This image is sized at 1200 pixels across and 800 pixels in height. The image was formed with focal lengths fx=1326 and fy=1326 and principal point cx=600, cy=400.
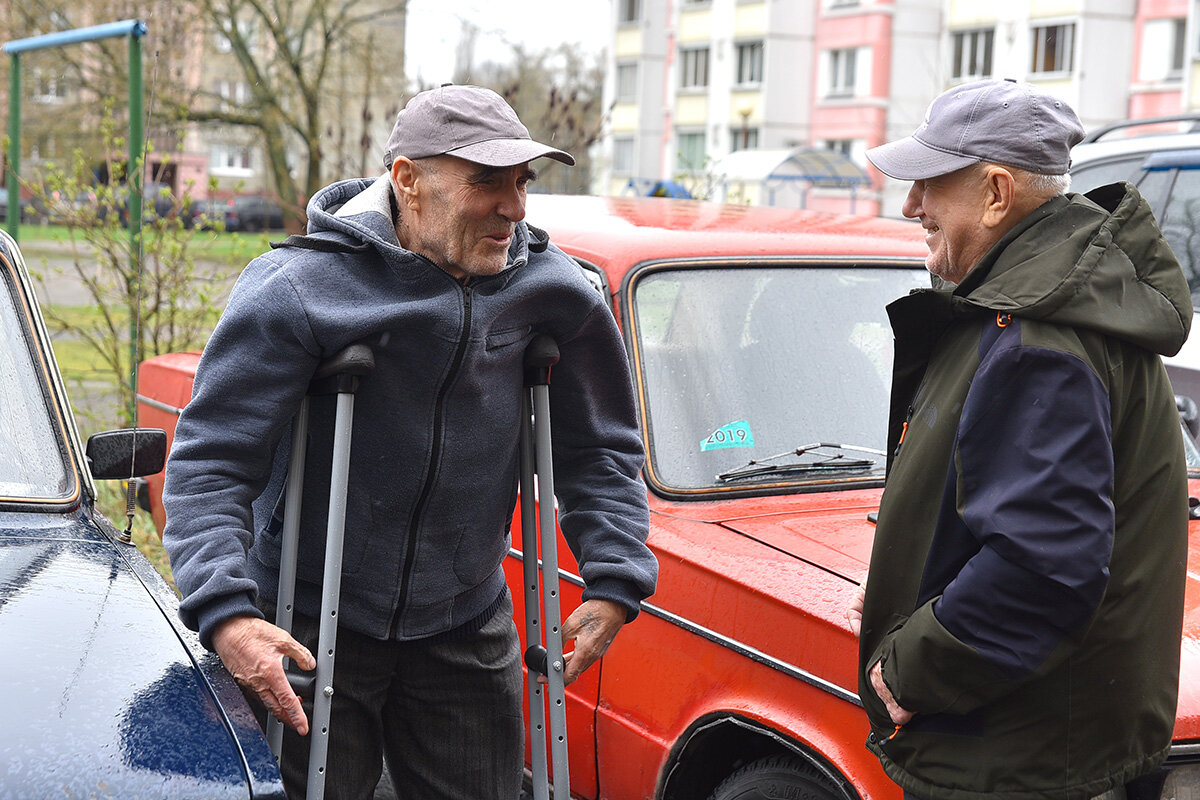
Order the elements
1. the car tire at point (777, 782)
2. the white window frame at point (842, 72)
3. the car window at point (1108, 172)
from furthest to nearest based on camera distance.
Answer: the white window frame at point (842, 72)
the car window at point (1108, 172)
the car tire at point (777, 782)

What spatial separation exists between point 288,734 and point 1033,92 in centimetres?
195

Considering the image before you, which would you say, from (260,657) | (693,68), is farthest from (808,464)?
(693,68)

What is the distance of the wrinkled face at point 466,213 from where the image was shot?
265cm

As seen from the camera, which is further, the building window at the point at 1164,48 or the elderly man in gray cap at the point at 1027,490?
the building window at the point at 1164,48

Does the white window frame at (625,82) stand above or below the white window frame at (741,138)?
above

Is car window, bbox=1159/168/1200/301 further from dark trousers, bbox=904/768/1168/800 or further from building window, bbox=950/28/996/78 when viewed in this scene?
building window, bbox=950/28/996/78

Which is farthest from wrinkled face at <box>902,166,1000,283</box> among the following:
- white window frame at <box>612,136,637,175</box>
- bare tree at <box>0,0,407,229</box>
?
white window frame at <box>612,136,637,175</box>

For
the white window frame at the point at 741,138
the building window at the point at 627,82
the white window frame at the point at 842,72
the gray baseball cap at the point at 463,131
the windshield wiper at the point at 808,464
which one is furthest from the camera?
the building window at the point at 627,82

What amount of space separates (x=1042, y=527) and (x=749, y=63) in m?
55.1

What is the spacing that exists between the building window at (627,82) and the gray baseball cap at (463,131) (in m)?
61.4

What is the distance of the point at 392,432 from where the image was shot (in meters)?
2.66

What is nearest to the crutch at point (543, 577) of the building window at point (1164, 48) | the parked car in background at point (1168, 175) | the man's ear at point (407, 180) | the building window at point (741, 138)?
the man's ear at point (407, 180)

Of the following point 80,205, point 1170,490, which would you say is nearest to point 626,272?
point 1170,490

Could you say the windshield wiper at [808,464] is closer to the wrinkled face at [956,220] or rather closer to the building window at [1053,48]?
the wrinkled face at [956,220]
